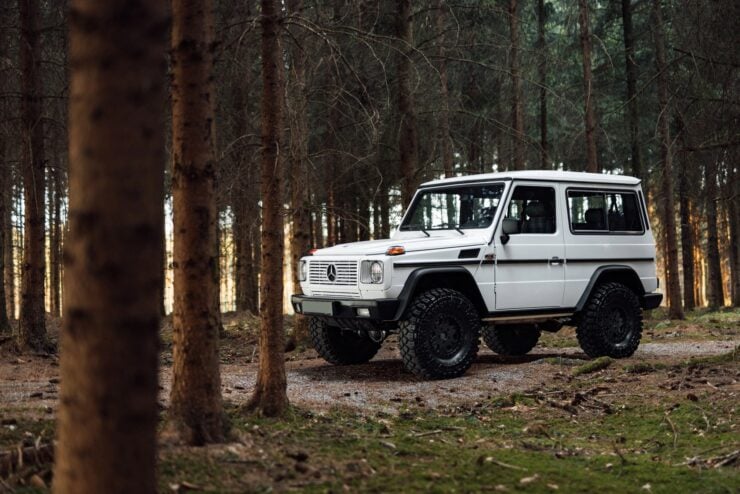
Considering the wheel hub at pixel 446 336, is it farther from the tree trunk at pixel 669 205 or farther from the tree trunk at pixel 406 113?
the tree trunk at pixel 669 205

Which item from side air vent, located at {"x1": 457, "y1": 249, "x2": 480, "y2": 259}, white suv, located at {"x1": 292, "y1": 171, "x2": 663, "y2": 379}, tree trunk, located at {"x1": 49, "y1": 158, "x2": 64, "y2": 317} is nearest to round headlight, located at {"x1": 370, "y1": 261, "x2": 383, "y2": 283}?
white suv, located at {"x1": 292, "y1": 171, "x2": 663, "y2": 379}

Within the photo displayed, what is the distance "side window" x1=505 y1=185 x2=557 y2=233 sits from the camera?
1016 cm

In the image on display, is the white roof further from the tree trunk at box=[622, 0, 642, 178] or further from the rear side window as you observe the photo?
the tree trunk at box=[622, 0, 642, 178]

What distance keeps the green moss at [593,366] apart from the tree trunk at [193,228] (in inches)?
228

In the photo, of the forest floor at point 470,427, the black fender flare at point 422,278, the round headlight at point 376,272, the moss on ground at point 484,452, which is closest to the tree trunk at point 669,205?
the forest floor at point 470,427

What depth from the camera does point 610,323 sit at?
36.4 feet

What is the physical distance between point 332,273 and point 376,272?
74cm

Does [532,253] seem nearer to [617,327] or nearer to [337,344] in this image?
[617,327]

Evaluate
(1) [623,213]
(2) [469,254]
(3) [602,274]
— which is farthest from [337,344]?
(1) [623,213]

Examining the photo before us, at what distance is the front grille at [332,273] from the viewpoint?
9.40 meters

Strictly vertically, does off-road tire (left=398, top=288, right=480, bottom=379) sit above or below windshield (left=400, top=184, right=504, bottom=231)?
below

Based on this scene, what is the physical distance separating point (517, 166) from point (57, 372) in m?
10.9

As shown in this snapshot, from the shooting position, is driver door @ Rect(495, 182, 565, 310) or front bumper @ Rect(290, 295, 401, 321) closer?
front bumper @ Rect(290, 295, 401, 321)

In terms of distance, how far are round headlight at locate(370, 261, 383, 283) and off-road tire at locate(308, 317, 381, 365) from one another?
149 centimetres
